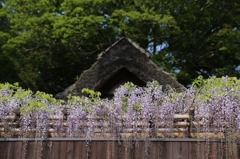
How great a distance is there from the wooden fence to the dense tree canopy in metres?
7.99

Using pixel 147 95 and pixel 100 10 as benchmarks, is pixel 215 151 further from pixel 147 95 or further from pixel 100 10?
pixel 100 10

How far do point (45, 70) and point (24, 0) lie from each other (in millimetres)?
3536

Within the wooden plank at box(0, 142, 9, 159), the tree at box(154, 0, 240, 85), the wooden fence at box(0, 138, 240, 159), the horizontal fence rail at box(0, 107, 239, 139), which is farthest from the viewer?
the tree at box(154, 0, 240, 85)

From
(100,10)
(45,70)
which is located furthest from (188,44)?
(45,70)

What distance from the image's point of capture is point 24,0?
1434 cm

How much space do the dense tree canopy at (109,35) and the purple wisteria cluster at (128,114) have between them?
24.5ft

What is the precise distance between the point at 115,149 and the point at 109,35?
9.57 meters

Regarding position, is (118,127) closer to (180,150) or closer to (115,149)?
(115,149)

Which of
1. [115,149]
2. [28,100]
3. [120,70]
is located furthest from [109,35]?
[115,149]

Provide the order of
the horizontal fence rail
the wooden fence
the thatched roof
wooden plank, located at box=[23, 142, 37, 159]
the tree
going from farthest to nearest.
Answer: the tree, the thatched roof, wooden plank, located at box=[23, 142, 37, 159], the horizontal fence rail, the wooden fence

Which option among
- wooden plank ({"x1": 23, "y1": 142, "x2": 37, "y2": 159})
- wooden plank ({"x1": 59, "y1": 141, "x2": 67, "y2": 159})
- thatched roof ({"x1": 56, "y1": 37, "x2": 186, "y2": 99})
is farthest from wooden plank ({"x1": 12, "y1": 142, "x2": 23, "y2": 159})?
thatched roof ({"x1": 56, "y1": 37, "x2": 186, "y2": 99})

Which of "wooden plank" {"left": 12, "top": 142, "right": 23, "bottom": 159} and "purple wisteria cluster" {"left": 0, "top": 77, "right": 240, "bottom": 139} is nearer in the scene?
"purple wisteria cluster" {"left": 0, "top": 77, "right": 240, "bottom": 139}

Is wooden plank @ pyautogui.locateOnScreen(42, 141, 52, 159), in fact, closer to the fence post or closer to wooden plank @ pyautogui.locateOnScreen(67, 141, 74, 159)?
wooden plank @ pyautogui.locateOnScreen(67, 141, 74, 159)

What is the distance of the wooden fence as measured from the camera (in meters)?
4.72
